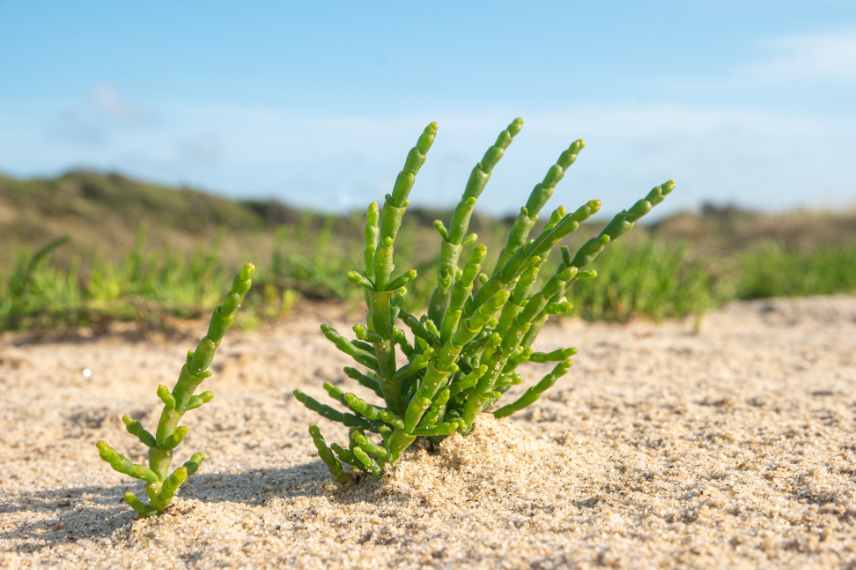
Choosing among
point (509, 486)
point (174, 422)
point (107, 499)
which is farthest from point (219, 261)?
point (509, 486)

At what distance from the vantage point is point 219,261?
23.2 feet

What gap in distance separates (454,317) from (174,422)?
688mm

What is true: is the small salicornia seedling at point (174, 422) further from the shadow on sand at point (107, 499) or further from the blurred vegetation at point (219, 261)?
the blurred vegetation at point (219, 261)

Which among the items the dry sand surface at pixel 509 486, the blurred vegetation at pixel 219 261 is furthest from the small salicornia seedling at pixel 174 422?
the blurred vegetation at pixel 219 261

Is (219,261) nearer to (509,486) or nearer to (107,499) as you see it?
(107,499)

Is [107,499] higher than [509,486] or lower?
lower

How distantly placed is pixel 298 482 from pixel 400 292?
1.96 feet

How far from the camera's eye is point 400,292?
2.27 meters

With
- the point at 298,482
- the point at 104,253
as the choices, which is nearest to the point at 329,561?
the point at 298,482

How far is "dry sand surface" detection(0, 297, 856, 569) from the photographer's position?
185cm

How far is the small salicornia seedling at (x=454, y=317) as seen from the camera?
2.02m

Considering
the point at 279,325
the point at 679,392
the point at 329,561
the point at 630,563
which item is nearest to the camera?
the point at 630,563

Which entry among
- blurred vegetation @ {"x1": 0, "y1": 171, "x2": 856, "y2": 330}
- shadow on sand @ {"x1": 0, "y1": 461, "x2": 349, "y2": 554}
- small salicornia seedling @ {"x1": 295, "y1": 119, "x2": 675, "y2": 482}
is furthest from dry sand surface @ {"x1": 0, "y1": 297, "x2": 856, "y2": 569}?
blurred vegetation @ {"x1": 0, "y1": 171, "x2": 856, "y2": 330}

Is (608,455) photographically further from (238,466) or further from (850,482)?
(238,466)
